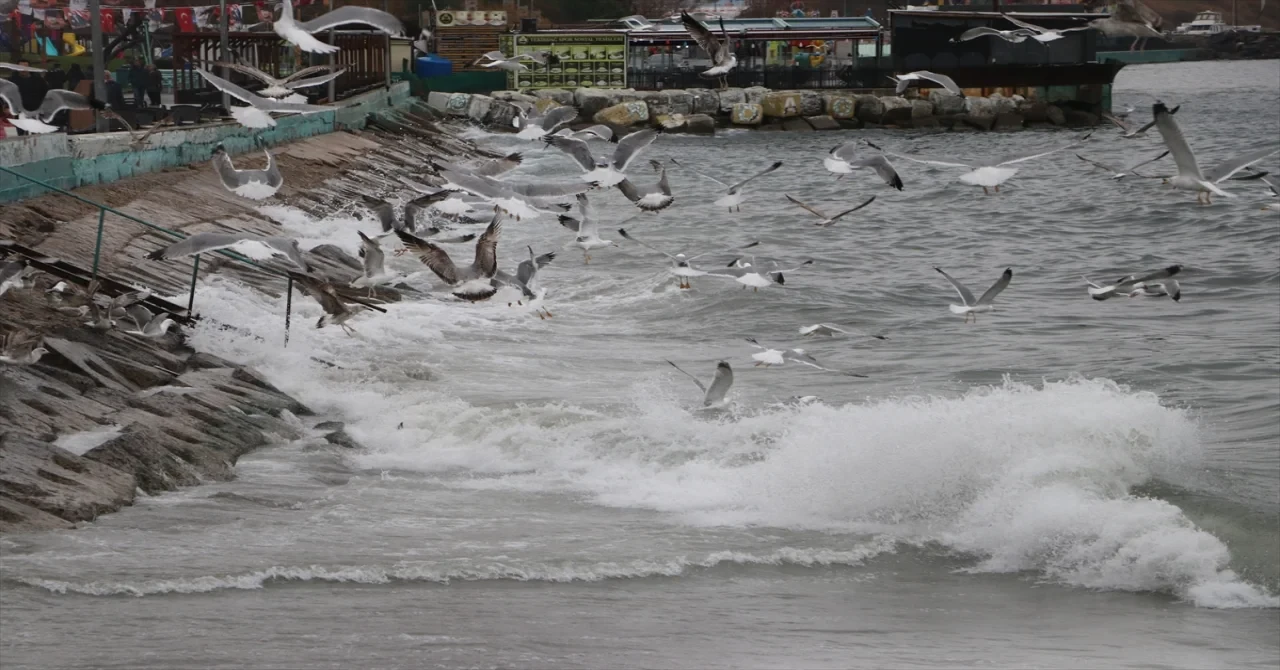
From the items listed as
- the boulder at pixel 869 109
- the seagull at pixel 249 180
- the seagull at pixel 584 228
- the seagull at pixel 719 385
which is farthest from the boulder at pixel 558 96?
the seagull at pixel 719 385

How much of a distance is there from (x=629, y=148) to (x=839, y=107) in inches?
1677

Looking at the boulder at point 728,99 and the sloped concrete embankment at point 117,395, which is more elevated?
the sloped concrete embankment at point 117,395

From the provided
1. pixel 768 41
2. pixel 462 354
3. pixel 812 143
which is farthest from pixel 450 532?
pixel 768 41

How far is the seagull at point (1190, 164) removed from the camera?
30.3ft

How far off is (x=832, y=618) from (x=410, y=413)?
14.9 feet

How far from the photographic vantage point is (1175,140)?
9.41m

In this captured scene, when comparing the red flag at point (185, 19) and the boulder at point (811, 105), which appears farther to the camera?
the boulder at point (811, 105)

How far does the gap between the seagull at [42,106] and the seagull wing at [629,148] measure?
5946 mm

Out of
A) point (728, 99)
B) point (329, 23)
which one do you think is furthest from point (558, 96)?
point (329, 23)

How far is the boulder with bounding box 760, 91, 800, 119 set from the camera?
53.4 m

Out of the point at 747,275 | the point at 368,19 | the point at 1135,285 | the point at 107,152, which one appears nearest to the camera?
the point at 1135,285

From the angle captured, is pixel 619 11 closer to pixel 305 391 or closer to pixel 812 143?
pixel 812 143

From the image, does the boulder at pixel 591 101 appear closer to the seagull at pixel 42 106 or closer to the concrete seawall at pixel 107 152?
the concrete seawall at pixel 107 152

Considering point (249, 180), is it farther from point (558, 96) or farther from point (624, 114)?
point (558, 96)
